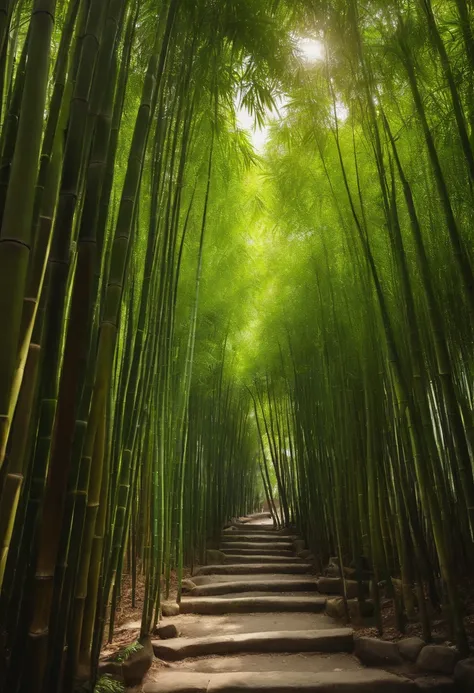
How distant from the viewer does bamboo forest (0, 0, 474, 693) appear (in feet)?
3.41

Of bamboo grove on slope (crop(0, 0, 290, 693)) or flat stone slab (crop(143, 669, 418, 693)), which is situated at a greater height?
bamboo grove on slope (crop(0, 0, 290, 693))

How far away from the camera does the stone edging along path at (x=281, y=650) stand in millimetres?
1999

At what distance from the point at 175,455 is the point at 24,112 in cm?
274

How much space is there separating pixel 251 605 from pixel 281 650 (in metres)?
0.84

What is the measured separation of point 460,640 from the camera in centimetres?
197

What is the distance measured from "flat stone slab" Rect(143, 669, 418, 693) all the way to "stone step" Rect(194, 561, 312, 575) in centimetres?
246

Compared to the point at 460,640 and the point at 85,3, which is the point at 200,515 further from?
the point at 85,3

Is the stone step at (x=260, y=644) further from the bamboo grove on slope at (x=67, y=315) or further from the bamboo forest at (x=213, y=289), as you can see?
the bamboo grove on slope at (x=67, y=315)

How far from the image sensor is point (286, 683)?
2035mm

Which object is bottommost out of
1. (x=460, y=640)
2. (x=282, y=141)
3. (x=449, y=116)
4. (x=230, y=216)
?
(x=460, y=640)

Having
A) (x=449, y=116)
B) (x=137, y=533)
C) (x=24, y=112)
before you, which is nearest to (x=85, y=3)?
(x=24, y=112)

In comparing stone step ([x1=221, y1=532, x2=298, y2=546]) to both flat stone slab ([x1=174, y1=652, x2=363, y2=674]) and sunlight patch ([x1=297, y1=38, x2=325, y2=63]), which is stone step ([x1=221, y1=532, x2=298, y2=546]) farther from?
sunlight patch ([x1=297, y1=38, x2=325, y2=63])

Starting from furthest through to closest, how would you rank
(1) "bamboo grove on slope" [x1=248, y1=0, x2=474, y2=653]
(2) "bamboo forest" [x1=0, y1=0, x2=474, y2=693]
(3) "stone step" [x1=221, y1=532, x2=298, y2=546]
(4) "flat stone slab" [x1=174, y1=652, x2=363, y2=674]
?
(3) "stone step" [x1=221, y1=532, x2=298, y2=546] < (4) "flat stone slab" [x1=174, y1=652, x2=363, y2=674] < (1) "bamboo grove on slope" [x1=248, y1=0, x2=474, y2=653] < (2) "bamboo forest" [x1=0, y1=0, x2=474, y2=693]

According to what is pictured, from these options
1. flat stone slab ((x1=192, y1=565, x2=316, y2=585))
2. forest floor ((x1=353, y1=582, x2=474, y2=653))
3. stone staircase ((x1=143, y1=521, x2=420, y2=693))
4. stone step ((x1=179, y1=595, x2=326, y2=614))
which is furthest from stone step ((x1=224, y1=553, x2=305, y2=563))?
forest floor ((x1=353, y1=582, x2=474, y2=653))
